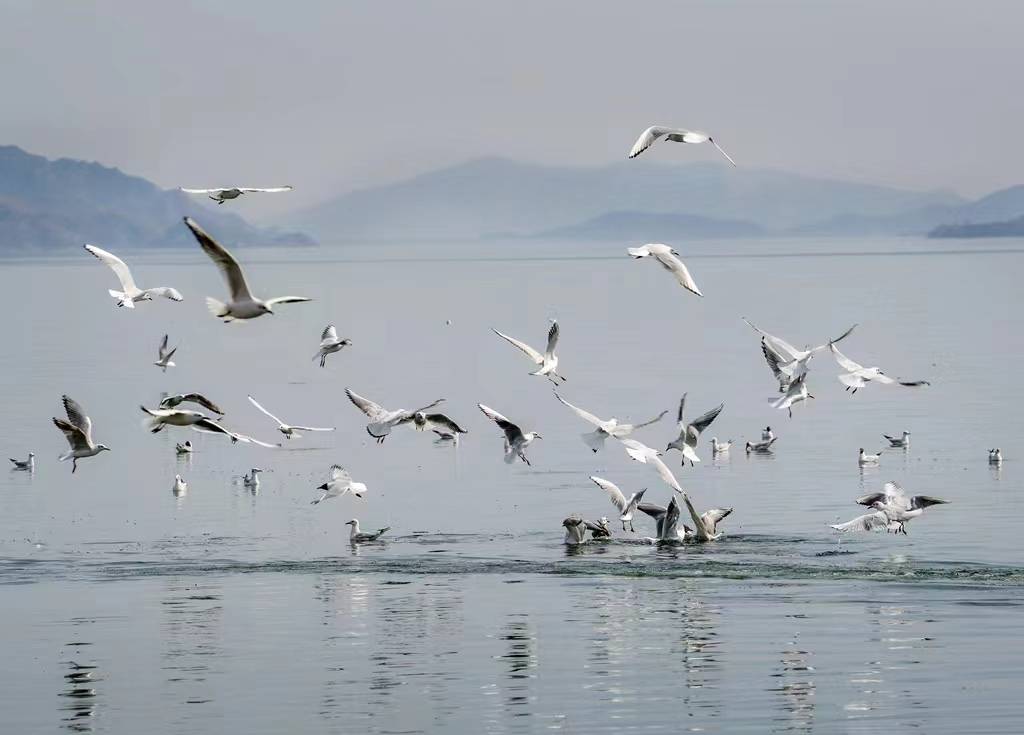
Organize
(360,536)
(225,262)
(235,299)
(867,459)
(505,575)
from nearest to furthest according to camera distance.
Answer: (225,262), (235,299), (505,575), (360,536), (867,459)

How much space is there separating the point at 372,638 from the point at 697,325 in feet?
238

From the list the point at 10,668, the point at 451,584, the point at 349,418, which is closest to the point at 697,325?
the point at 349,418

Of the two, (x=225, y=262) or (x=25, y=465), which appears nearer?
(x=225, y=262)

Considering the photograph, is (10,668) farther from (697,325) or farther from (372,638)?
(697,325)

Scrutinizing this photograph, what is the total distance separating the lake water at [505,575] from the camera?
22531 mm

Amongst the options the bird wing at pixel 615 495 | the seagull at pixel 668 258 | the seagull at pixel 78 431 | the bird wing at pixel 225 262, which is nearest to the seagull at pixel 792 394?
the bird wing at pixel 615 495

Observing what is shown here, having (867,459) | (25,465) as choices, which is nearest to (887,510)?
(867,459)

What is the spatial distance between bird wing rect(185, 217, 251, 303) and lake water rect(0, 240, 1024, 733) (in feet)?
14.5

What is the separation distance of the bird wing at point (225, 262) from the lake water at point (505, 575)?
→ 4.43 metres

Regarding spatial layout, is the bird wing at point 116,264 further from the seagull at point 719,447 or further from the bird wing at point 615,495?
the seagull at point 719,447

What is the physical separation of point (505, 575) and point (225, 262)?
755cm

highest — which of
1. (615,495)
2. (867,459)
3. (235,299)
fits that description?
(235,299)

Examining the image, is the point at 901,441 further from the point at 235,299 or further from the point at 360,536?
the point at 235,299

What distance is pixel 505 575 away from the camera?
98.8ft
